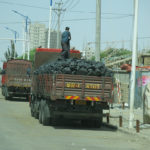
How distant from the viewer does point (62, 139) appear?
12.0 metres

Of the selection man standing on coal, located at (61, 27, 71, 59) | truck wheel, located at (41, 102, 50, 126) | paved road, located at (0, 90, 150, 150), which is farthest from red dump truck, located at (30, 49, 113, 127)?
man standing on coal, located at (61, 27, 71, 59)

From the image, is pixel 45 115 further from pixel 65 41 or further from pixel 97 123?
pixel 65 41

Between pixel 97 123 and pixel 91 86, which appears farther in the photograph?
pixel 97 123

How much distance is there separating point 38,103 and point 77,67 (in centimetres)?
344

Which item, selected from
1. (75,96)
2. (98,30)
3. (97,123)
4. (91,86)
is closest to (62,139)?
(75,96)

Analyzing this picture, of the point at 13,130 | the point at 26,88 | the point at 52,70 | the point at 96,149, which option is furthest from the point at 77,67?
the point at 26,88

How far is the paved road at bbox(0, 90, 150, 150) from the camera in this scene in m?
10.6

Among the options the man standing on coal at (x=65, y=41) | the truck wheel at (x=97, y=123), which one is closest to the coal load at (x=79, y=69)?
the truck wheel at (x=97, y=123)

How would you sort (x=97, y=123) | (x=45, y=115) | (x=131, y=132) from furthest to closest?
(x=97, y=123), (x=45, y=115), (x=131, y=132)

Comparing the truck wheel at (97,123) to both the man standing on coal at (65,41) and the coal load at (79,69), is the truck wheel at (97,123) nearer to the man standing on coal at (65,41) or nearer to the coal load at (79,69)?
the coal load at (79,69)

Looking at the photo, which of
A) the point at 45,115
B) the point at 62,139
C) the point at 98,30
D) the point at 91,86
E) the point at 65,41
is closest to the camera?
the point at 62,139

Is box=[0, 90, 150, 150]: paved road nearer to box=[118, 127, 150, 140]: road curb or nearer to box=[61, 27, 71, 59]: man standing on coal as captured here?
box=[118, 127, 150, 140]: road curb

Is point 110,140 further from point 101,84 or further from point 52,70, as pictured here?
point 52,70

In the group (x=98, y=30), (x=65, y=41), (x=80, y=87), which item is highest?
(x=98, y=30)
